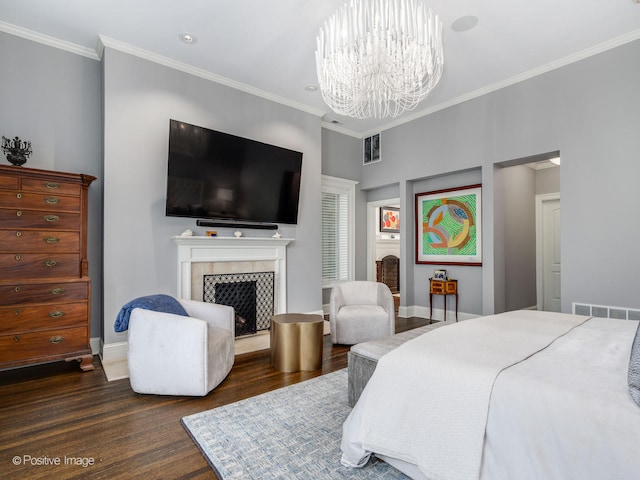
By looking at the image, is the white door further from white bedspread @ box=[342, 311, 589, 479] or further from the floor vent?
white bedspread @ box=[342, 311, 589, 479]

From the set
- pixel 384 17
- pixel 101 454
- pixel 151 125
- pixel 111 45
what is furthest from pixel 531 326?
pixel 111 45

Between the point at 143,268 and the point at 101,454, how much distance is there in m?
2.08

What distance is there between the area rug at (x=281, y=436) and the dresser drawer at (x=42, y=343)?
4.88 feet

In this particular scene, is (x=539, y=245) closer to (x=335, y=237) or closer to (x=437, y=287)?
(x=437, y=287)

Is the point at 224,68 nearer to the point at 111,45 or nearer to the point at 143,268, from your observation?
the point at 111,45

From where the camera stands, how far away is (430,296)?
17.2 feet

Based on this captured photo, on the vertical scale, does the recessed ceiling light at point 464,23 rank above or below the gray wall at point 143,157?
above

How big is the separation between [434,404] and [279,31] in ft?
11.1

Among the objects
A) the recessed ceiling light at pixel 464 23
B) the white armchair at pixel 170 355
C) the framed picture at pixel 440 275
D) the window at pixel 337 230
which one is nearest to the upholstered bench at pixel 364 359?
the white armchair at pixel 170 355

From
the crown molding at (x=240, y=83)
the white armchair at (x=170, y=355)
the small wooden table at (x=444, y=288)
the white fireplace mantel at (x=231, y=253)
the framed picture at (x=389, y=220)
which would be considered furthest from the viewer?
the framed picture at (x=389, y=220)

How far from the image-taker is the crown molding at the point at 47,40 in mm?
3215

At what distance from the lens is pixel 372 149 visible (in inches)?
236

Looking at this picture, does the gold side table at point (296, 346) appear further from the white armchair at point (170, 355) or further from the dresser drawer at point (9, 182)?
the dresser drawer at point (9, 182)

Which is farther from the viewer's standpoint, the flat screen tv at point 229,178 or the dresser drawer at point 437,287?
the dresser drawer at point 437,287
